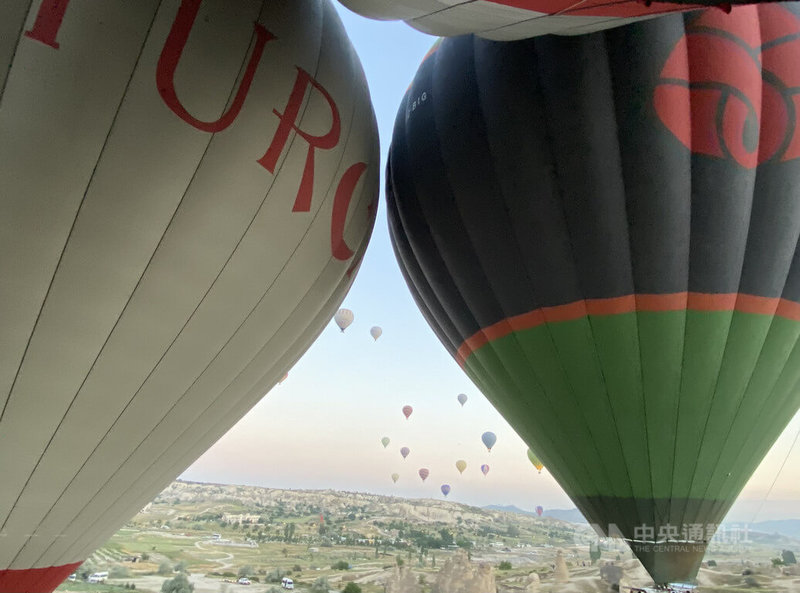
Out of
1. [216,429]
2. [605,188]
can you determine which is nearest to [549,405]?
[605,188]

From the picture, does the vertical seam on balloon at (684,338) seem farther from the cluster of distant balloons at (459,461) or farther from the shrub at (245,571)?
the shrub at (245,571)

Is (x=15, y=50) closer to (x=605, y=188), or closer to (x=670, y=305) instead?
(x=605, y=188)

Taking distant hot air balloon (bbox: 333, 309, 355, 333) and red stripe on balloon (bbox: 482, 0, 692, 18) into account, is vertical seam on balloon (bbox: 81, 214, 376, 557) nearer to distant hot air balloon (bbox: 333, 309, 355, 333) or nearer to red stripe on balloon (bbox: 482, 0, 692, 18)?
red stripe on balloon (bbox: 482, 0, 692, 18)

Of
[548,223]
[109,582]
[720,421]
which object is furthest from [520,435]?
[109,582]

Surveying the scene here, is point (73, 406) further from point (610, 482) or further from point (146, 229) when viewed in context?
point (610, 482)

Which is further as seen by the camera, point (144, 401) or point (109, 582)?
point (109, 582)

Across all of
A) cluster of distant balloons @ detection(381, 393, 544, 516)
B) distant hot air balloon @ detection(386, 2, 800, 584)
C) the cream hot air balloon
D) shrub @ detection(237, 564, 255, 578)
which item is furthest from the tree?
distant hot air balloon @ detection(386, 2, 800, 584)
